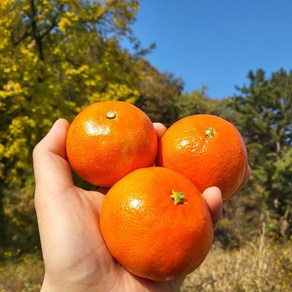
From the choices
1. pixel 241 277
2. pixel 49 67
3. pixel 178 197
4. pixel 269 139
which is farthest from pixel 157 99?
pixel 178 197

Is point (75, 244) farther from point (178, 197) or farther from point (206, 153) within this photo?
point (206, 153)

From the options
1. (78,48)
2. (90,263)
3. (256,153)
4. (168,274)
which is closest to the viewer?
(168,274)

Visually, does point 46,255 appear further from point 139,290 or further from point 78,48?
point 78,48

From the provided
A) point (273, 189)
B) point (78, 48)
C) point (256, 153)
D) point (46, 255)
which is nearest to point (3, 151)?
point (78, 48)

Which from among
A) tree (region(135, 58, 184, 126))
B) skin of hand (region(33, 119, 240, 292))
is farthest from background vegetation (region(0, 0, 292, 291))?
tree (region(135, 58, 184, 126))

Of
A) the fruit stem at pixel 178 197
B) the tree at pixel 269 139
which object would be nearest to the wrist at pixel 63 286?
the fruit stem at pixel 178 197

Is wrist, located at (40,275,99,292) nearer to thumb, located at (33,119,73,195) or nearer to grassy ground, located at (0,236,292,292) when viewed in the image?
thumb, located at (33,119,73,195)

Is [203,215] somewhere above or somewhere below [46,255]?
above
